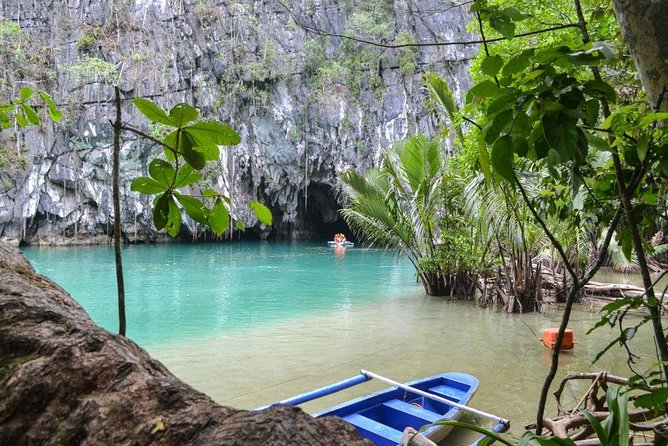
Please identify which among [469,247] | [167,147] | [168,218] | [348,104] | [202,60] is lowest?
[469,247]

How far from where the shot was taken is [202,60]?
2327 cm

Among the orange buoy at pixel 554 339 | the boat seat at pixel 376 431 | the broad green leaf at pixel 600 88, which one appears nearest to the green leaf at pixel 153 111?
the broad green leaf at pixel 600 88

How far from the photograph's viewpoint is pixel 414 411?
116 inches

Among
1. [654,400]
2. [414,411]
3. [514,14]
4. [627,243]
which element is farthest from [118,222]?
[414,411]

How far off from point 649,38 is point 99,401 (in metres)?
0.81

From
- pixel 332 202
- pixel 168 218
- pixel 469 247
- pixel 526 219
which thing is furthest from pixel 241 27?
pixel 168 218

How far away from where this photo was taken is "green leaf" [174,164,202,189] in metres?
0.73

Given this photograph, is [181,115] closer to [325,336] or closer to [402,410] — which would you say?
[402,410]

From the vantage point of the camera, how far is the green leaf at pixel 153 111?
2.22 ft

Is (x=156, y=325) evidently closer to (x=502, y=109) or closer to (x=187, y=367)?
(x=187, y=367)

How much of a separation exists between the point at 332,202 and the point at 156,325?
2000 centimetres

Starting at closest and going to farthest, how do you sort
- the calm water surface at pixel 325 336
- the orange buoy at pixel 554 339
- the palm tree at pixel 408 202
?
1. the calm water surface at pixel 325 336
2. the orange buoy at pixel 554 339
3. the palm tree at pixel 408 202

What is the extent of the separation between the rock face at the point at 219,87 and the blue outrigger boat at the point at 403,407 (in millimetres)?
19580

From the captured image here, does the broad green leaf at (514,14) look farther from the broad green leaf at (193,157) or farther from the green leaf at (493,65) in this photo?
the broad green leaf at (193,157)
